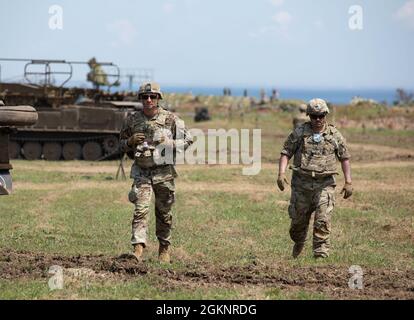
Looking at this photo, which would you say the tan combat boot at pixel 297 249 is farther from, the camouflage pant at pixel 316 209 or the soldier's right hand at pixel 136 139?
the soldier's right hand at pixel 136 139

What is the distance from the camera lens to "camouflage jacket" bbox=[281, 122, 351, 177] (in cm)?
1120

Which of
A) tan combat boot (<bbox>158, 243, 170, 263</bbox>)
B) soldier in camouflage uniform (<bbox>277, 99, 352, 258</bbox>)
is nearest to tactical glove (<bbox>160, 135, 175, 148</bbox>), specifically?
tan combat boot (<bbox>158, 243, 170, 263</bbox>)

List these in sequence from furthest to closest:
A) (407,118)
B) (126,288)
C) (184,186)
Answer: (407,118) < (184,186) < (126,288)

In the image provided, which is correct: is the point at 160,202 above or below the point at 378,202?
above

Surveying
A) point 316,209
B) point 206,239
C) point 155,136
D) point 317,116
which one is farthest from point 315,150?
point 206,239

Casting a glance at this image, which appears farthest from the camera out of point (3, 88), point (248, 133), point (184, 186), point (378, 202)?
point (248, 133)

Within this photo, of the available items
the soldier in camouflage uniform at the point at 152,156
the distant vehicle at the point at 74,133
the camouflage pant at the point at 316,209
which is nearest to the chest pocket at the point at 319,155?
the camouflage pant at the point at 316,209

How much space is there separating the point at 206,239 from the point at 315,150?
3280 millimetres

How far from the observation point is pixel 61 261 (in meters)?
10.9

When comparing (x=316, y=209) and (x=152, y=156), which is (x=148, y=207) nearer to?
(x=152, y=156)

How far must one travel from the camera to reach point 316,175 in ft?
36.6
